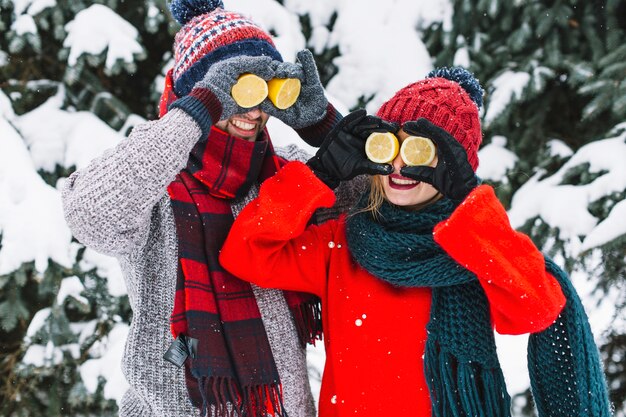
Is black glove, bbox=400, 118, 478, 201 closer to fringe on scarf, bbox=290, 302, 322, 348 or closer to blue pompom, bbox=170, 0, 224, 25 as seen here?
fringe on scarf, bbox=290, 302, 322, 348

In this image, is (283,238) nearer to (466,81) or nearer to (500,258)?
(500,258)

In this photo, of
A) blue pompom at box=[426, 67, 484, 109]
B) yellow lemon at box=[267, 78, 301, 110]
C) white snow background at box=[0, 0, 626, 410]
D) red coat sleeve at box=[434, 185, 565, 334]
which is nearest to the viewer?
red coat sleeve at box=[434, 185, 565, 334]

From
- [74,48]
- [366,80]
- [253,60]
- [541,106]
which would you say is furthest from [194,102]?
[541,106]

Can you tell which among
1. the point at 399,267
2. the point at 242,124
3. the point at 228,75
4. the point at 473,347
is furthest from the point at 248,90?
the point at 473,347

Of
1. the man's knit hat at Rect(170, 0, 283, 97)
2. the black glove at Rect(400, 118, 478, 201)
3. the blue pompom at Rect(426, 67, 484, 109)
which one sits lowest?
the black glove at Rect(400, 118, 478, 201)

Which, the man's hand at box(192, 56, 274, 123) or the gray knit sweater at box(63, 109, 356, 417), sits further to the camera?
the man's hand at box(192, 56, 274, 123)

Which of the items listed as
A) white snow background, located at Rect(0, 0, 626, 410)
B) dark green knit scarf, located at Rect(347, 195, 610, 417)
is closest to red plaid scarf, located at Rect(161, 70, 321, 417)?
dark green knit scarf, located at Rect(347, 195, 610, 417)

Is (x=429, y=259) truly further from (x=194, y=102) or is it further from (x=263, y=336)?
(x=194, y=102)

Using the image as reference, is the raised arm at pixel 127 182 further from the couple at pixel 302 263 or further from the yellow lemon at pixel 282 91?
the yellow lemon at pixel 282 91

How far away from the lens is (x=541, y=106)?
3.10 metres

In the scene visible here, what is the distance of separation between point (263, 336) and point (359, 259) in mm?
353

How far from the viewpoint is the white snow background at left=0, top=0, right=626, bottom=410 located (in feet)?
8.13

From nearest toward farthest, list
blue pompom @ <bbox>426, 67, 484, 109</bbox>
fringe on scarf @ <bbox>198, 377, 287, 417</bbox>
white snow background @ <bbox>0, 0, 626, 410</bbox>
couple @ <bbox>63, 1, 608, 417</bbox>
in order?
1. couple @ <bbox>63, 1, 608, 417</bbox>
2. fringe on scarf @ <bbox>198, 377, 287, 417</bbox>
3. blue pompom @ <bbox>426, 67, 484, 109</bbox>
4. white snow background @ <bbox>0, 0, 626, 410</bbox>

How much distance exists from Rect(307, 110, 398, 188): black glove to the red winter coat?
0.22 feet
